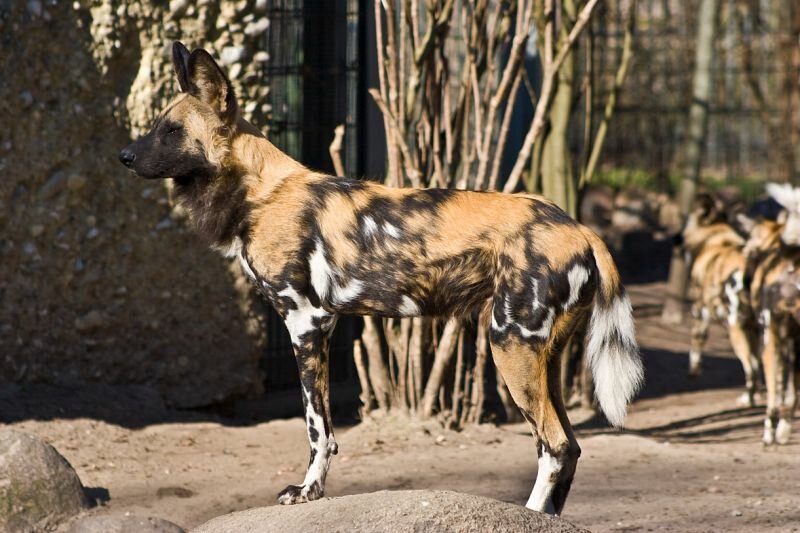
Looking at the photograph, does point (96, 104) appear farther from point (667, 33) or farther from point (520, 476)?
→ point (667, 33)

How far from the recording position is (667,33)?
12.3 metres

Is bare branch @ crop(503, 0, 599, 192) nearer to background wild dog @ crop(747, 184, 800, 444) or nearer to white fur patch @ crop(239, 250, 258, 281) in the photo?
background wild dog @ crop(747, 184, 800, 444)

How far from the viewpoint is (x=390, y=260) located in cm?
398

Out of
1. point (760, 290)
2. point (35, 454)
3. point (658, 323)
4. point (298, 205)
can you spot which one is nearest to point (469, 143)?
point (760, 290)

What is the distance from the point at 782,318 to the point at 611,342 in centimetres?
251

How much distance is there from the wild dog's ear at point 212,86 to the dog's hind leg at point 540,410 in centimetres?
118

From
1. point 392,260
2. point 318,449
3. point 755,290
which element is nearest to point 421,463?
point 318,449

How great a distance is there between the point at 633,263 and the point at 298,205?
844 cm

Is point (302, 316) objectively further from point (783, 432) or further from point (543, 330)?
point (783, 432)

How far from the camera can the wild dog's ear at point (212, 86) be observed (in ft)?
13.0

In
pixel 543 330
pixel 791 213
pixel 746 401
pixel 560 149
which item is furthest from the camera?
pixel 746 401

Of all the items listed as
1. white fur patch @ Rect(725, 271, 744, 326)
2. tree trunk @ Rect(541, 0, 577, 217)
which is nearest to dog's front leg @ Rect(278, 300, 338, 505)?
tree trunk @ Rect(541, 0, 577, 217)

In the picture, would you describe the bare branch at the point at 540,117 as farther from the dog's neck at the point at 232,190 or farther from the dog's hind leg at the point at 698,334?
the dog's hind leg at the point at 698,334

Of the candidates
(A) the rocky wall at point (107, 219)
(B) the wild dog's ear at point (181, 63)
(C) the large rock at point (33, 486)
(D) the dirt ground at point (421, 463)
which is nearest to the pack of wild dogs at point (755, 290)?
(D) the dirt ground at point (421, 463)
